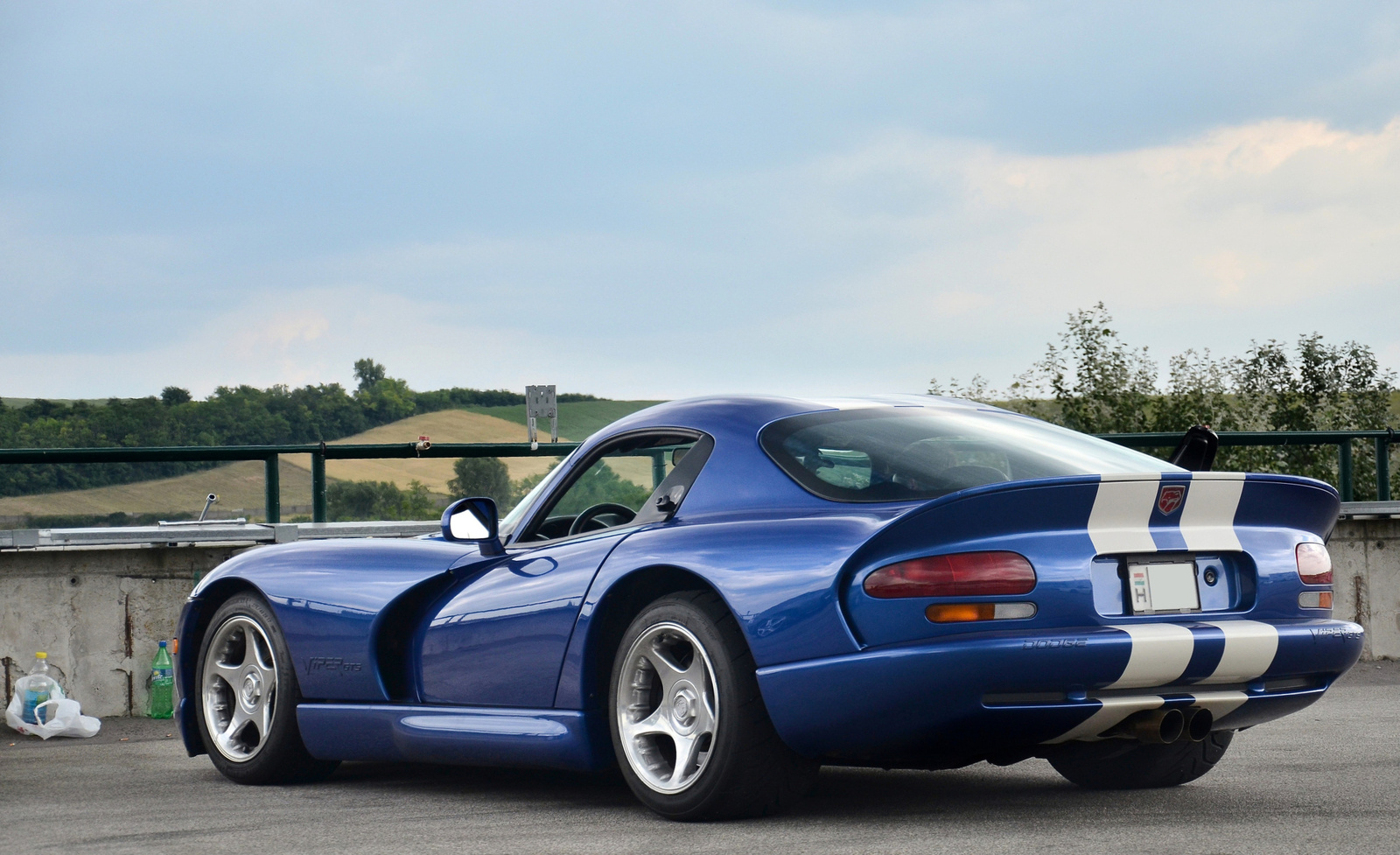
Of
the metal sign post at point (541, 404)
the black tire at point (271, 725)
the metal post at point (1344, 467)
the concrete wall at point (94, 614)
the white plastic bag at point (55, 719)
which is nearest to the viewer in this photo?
the black tire at point (271, 725)

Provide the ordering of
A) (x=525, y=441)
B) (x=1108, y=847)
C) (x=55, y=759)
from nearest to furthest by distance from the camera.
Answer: (x=1108, y=847) → (x=55, y=759) → (x=525, y=441)

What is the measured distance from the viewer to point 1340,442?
41.7 ft

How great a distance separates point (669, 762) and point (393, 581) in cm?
142

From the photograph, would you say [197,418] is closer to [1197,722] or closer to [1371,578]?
[1371,578]

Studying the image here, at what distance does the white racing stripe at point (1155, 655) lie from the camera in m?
4.09

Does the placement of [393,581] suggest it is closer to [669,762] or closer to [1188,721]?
[669,762]

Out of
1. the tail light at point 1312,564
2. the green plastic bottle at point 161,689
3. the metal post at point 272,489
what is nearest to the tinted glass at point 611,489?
the tail light at point 1312,564

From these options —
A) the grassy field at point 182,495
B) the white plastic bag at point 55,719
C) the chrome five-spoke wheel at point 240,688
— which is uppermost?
the grassy field at point 182,495

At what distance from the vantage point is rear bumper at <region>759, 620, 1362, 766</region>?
4023mm

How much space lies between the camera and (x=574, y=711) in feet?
16.1

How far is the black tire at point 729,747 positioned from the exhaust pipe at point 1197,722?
1042 millimetres

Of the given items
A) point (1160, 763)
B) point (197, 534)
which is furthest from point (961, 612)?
point (197, 534)

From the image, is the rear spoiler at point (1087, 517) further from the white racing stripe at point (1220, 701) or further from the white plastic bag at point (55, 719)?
the white plastic bag at point (55, 719)

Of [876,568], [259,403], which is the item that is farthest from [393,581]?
[259,403]
